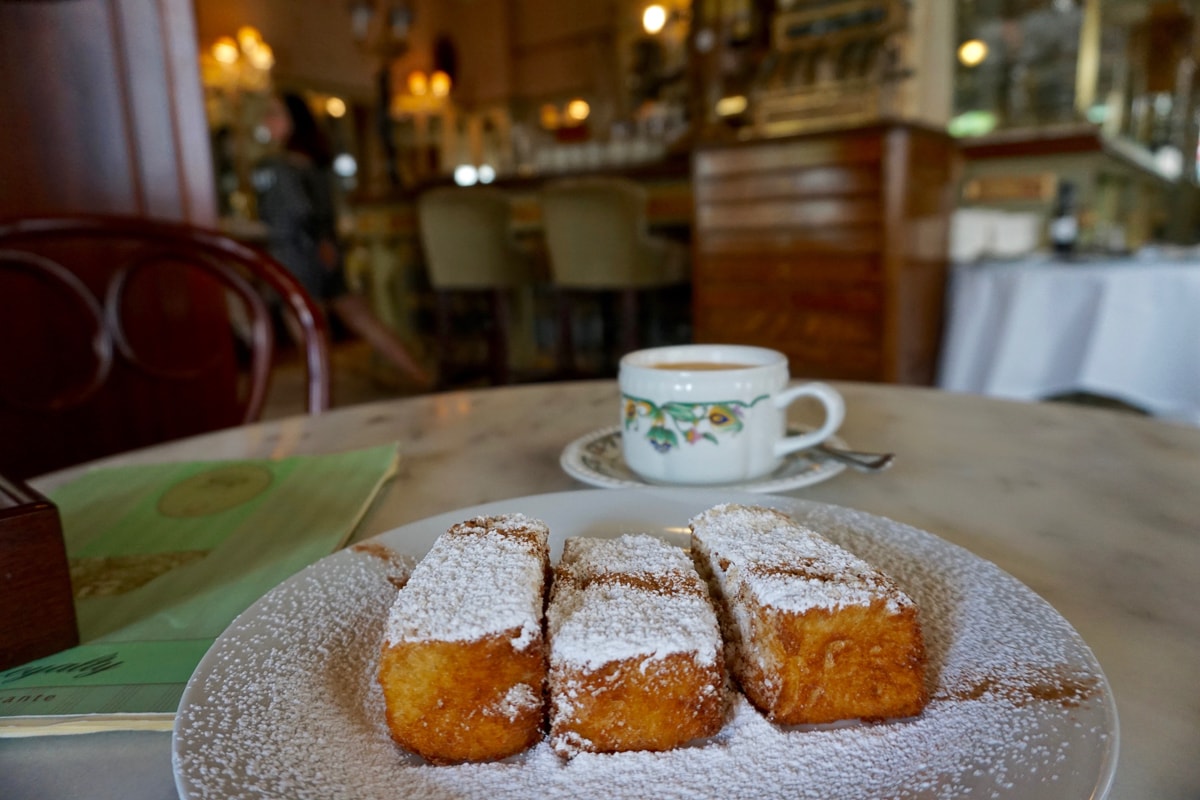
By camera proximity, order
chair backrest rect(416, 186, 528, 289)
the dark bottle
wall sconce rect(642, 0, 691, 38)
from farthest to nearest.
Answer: wall sconce rect(642, 0, 691, 38)
chair backrest rect(416, 186, 528, 289)
the dark bottle

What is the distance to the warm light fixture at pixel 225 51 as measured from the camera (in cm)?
602

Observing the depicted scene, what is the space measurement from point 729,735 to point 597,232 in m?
2.83

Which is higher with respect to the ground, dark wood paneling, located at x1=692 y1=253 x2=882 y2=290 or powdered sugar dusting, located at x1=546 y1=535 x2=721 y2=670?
dark wood paneling, located at x1=692 y1=253 x2=882 y2=290

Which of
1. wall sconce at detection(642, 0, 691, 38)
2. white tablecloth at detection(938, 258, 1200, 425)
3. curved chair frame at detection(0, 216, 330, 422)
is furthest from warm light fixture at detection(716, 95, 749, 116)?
curved chair frame at detection(0, 216, 330, 422)

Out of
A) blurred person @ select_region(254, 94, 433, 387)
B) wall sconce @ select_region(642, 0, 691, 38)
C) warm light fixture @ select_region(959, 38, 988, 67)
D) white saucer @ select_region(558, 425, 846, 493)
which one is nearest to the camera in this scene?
white saucer @ select_region(558, 425, 846, 493)

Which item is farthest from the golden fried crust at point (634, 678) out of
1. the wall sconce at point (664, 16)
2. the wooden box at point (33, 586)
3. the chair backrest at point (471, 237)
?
the wall sconce at point (664, 16)

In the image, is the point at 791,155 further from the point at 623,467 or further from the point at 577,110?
the point at 577,110

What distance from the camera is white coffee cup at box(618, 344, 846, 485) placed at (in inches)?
22.4

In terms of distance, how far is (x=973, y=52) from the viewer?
442 centimetres

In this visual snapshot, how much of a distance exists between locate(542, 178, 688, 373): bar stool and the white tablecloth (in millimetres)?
1205

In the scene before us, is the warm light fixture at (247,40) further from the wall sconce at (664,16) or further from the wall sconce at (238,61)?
the wall sconce at (664,16)

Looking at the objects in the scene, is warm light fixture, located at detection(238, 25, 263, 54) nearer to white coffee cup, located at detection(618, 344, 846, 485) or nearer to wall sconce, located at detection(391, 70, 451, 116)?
wall sconce, located at detection(391, 70, 451, 116)

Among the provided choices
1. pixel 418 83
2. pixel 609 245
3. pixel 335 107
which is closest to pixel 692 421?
pixel 609 245

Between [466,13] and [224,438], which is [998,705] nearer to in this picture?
[224,438]
